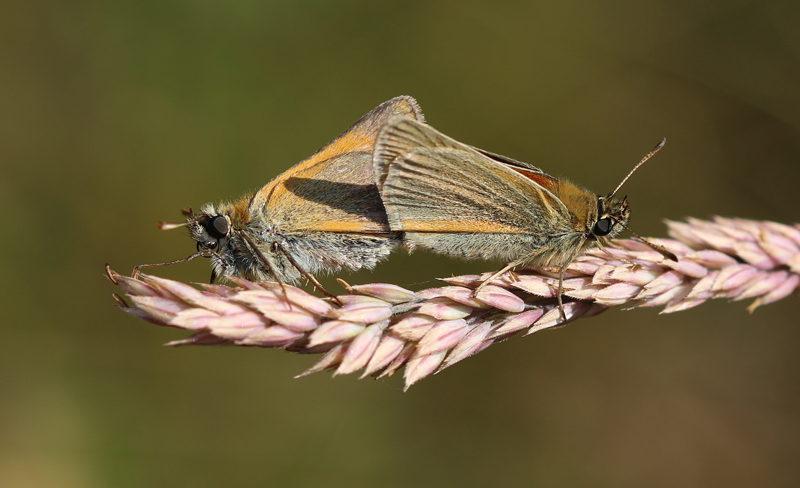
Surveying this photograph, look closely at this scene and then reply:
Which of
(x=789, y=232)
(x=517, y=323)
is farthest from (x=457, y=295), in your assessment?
(x=789, y=232)

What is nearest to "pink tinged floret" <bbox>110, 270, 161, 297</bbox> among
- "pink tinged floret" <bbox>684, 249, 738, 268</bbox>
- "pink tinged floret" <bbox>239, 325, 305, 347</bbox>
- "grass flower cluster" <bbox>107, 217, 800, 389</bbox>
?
"grass flower cluster" <bbox>107, 217, 800, 389</bbox>

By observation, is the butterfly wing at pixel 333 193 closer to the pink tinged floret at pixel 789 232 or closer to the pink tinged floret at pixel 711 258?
the pink tinged floret at pixel 711 258

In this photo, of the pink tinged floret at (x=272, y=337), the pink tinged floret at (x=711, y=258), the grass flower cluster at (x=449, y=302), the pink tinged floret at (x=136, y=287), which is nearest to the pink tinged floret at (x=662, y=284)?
Answer: the grass flower cluster at (x=449, y=302)

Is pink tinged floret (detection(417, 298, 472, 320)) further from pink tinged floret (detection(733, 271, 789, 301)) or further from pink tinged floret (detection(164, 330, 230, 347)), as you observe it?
pink tinged floret (detection(733, 271, 789, 301))

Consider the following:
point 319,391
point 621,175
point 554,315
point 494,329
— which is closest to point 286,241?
point 494,329

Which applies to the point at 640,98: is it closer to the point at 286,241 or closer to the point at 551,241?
the point at 551,241

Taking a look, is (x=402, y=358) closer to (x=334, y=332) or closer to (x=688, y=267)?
(x=334, y=332)
